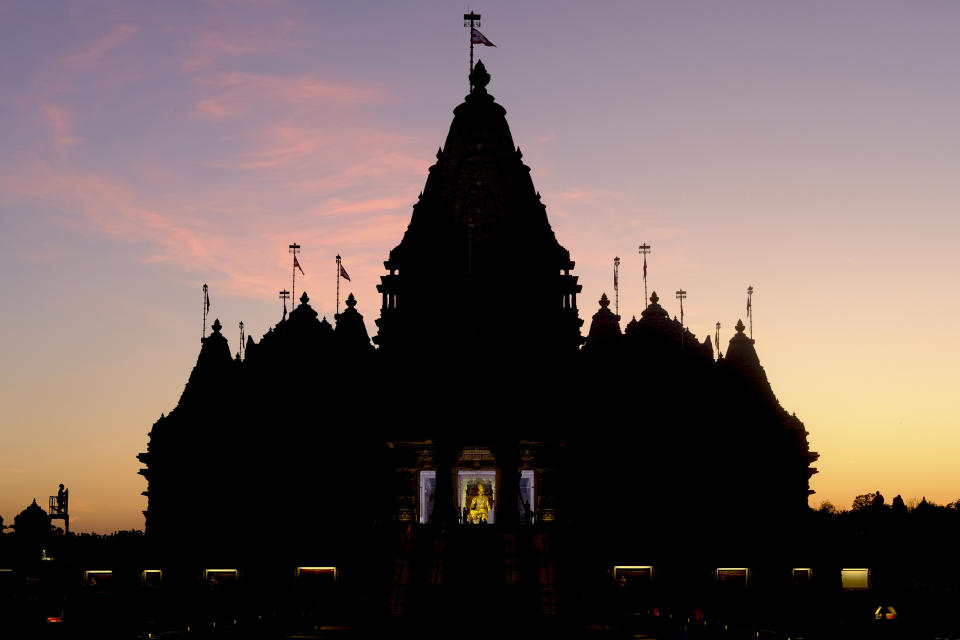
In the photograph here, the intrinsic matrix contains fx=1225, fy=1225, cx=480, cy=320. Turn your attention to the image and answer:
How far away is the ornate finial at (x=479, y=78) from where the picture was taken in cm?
7038

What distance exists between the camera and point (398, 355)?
5684 centimetres

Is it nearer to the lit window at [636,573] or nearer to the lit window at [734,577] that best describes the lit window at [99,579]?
the lit window at [636,573]

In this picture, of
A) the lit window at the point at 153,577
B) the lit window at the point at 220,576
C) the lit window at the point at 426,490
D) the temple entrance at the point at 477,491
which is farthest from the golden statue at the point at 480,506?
the lit window at the point at 153,577

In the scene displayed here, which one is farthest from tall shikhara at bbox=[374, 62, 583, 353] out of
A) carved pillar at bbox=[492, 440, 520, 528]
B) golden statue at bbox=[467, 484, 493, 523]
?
carved pillar at bbox=[492, 440, 520, 528]

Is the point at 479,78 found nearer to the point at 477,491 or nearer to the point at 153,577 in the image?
the point at 477,491

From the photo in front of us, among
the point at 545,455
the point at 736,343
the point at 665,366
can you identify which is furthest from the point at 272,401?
the point at 736,343

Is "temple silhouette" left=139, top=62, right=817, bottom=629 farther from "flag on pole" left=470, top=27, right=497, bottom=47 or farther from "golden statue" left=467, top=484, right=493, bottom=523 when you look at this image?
"flag on pole" left=470, top=27, right=497, bottom=47

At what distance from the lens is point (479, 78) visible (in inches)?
2771

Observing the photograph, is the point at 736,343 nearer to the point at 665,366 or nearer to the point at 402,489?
the point at 665,366

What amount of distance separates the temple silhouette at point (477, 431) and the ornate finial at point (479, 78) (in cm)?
196

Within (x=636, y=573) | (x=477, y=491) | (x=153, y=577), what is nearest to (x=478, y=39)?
(x=477, y=491)

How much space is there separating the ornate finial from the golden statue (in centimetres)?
2343

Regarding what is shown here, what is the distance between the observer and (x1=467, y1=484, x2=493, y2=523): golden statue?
199 feet

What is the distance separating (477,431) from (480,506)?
754 centimetres
